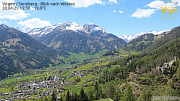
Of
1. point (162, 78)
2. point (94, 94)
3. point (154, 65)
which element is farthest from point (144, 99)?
point (154, 65)

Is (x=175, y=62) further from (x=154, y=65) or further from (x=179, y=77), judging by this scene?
(x=179, y=77)

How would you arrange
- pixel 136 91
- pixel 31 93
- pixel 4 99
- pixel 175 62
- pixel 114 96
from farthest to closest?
1. pixel 31 93
2. pixel 4 99
3. pixel 175 62
4. pixel 136 91
5. pixel 114 96

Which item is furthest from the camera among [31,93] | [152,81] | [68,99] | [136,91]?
[31,93]

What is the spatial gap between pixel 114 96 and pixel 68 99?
36.4 metres

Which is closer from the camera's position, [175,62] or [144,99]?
[144,99]

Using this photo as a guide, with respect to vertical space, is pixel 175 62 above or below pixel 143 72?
above

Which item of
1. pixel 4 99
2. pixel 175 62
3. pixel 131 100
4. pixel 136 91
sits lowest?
pixel 4 99

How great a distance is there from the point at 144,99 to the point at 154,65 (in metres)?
121

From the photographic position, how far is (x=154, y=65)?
188 m

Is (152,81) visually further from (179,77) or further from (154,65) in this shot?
(154,65)

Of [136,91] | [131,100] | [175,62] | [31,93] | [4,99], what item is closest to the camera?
[131,100]

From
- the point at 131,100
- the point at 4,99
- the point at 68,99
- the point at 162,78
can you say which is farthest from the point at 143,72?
the point at 4,99

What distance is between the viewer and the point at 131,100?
73938mm

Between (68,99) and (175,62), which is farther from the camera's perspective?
(175,62)
